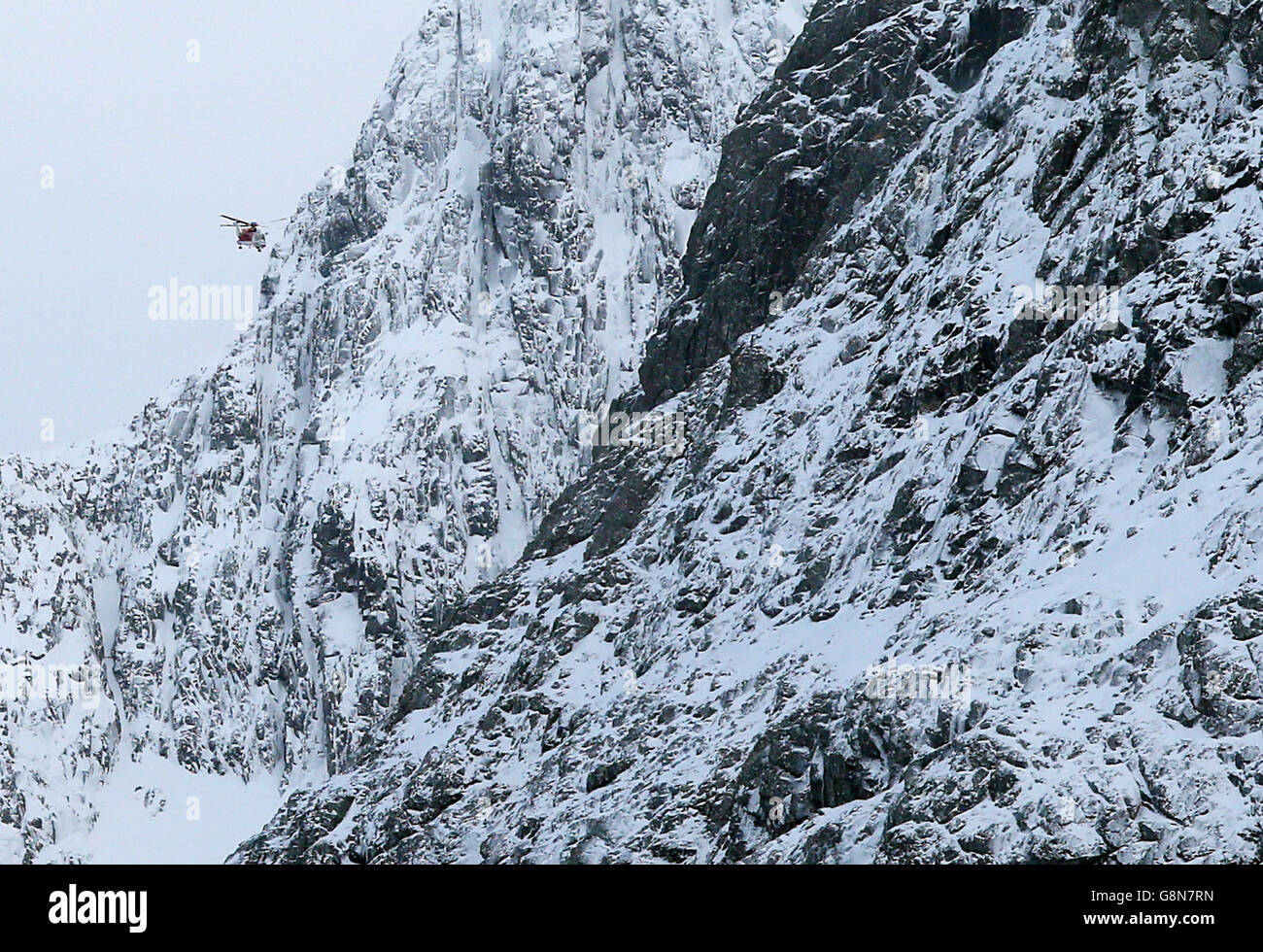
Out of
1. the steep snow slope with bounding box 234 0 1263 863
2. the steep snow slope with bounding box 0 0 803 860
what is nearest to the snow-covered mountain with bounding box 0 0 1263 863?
the steep snow slope with bounding box 234 0 1263 863

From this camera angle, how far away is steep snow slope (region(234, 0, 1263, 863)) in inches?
1684

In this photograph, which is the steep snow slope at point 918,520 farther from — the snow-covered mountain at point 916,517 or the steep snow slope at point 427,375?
the steep snow slope at point 427,375

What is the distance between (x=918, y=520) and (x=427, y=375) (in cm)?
10818

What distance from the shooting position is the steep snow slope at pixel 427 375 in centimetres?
16475

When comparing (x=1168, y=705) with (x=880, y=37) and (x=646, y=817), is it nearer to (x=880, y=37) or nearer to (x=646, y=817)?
(x=646, y=817)

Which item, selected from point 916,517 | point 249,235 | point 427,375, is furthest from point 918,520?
point 427,375

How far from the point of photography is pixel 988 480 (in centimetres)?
6188

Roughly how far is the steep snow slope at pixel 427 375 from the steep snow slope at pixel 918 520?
198 ft

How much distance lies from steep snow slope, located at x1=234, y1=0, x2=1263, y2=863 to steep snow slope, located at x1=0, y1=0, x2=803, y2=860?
60.3m

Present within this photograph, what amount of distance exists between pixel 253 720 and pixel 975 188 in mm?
117594

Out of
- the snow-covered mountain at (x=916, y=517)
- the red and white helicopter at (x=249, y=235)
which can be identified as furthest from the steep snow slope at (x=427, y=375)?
the red and white helicopter at (x=249, y=235)

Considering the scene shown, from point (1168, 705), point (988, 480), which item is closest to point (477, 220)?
point (988, 480)

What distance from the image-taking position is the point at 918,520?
64938 mm

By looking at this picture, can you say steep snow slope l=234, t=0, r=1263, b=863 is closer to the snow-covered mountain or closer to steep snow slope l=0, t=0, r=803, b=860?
the snow-covered mountain
